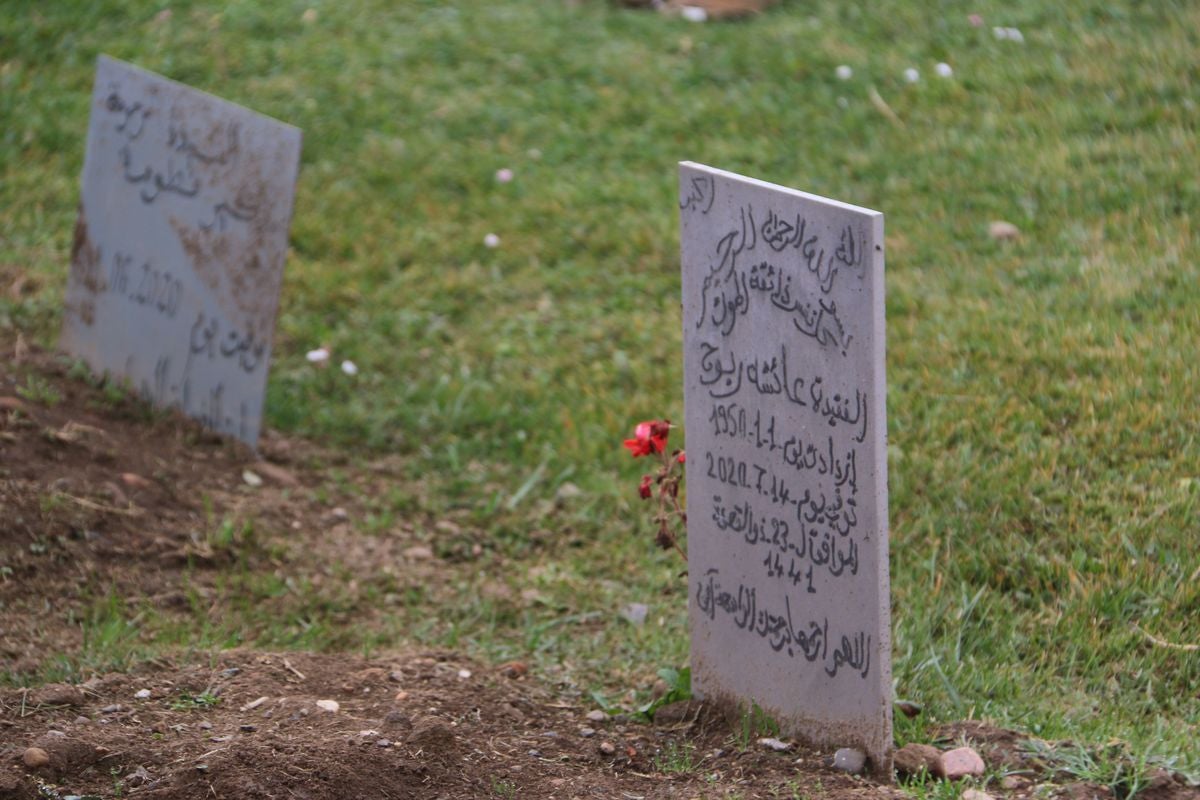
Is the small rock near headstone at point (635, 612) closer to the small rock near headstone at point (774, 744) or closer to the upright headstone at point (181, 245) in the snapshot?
the small rock near headstone at point (774, 744)

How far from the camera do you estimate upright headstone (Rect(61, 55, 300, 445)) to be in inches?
158

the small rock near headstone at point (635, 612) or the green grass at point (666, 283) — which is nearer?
the green grass at point (666, 283)

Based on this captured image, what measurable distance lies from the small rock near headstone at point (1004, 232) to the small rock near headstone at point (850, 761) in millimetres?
2633

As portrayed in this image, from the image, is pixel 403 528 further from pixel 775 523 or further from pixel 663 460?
pixel 775 523

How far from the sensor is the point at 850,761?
259cm

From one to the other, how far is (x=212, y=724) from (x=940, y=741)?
1.48 metres

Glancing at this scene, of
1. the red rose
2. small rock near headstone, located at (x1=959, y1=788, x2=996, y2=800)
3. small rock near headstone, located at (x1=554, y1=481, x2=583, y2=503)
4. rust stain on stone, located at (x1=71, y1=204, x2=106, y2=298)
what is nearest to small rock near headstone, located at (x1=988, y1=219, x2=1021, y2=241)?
small rock near headstone, located at (x1=554, y1=481, x2=583, y2=503)

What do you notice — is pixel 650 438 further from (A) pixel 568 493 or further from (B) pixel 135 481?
(B) pixel 135 481

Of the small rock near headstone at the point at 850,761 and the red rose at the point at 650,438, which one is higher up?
the red rose at the point at 650,438

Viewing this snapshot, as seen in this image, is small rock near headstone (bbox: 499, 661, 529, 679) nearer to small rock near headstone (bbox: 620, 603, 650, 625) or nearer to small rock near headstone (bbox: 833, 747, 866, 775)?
small rock near headstone (bbox: 620, 603, 650, 625)

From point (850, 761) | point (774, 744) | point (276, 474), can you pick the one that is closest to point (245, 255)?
point (276, 474)

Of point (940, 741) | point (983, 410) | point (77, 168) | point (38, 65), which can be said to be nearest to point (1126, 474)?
point (983, 410)

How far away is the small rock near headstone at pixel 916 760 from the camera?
102 inches

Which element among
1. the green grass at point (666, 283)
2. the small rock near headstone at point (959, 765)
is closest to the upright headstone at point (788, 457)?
the small rock near headstone at point (959, 765)
